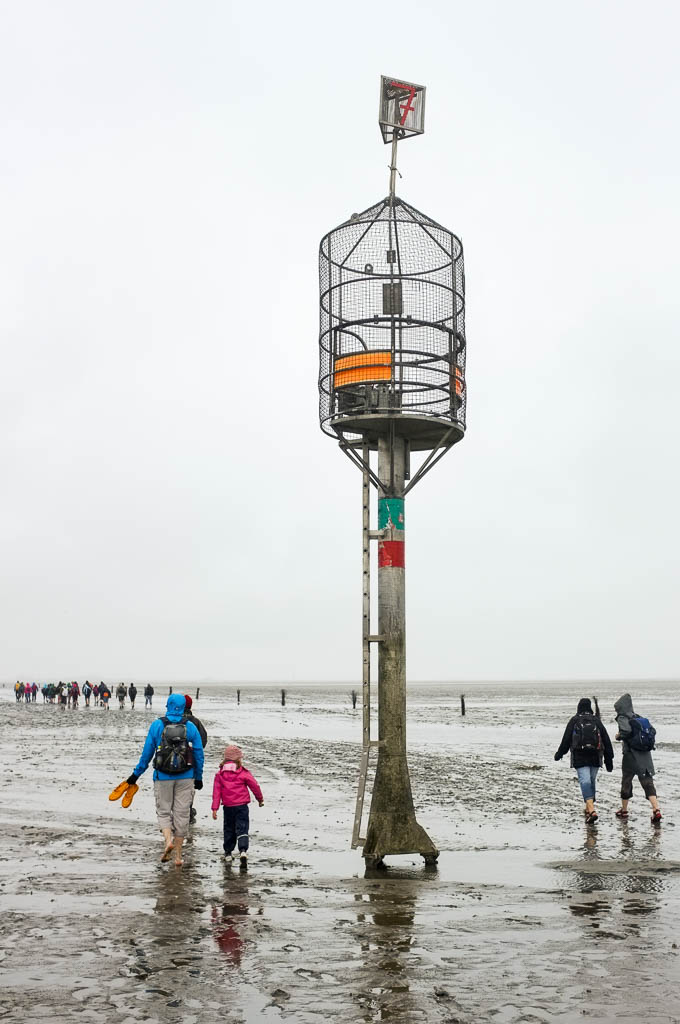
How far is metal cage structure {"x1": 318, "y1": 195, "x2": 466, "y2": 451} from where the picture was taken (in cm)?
1240

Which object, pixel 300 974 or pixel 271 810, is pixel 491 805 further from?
pixel 300 974

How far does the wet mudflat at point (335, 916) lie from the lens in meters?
6.61

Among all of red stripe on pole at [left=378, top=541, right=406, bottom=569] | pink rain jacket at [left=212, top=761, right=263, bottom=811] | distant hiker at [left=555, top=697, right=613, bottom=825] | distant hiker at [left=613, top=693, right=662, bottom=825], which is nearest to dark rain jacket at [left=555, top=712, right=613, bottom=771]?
distant hiker at [left=555, top=697, right=613, bottom=825]

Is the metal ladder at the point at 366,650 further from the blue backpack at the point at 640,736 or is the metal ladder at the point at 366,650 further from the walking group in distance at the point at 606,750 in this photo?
the blue backpack at the point at 640,736

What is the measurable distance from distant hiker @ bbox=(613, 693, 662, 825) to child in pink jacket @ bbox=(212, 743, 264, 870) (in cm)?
638

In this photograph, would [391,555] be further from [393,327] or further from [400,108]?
[400,108]

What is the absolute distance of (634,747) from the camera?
51.1 feet

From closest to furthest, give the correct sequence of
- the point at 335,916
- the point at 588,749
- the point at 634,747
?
the point at 335,916
the point at 588,749
the point at 634,747

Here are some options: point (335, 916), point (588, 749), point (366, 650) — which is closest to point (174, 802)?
point (366, 650)

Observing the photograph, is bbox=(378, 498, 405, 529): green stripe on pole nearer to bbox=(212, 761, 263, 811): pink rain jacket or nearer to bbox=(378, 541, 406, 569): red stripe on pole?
bbox=(378, 541, 406, 569): red stripe on pole

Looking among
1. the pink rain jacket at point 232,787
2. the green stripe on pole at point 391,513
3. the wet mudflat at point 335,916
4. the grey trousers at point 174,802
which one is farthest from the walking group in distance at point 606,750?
the grey trousers at point 174,802

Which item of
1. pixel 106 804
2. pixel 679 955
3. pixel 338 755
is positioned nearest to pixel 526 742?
pixel 338 755

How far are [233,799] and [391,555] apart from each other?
3.42 metres

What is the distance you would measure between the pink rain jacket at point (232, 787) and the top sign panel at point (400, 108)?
27.0ft
